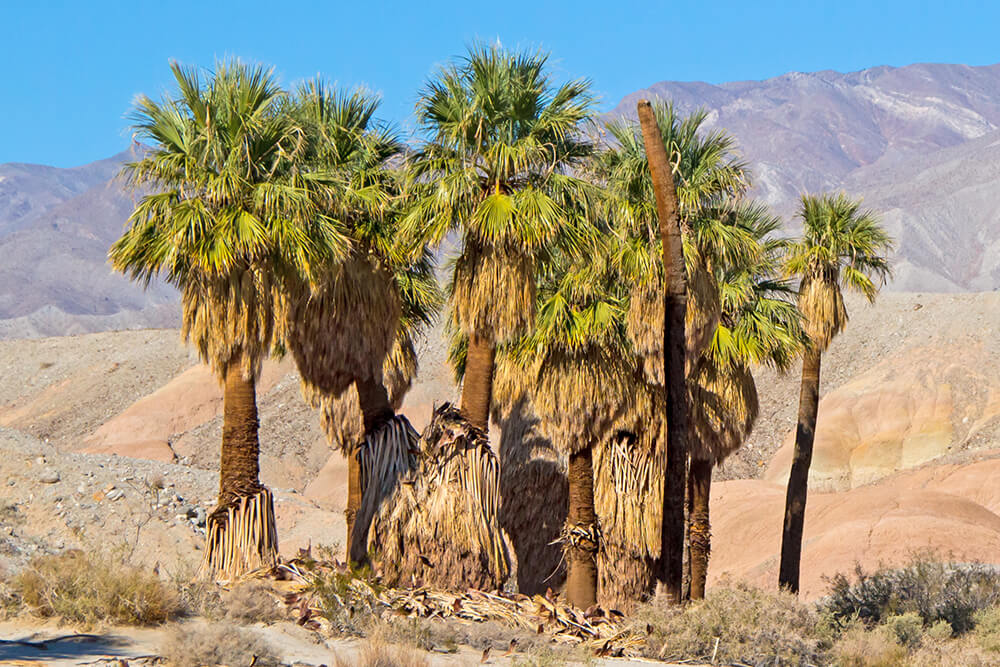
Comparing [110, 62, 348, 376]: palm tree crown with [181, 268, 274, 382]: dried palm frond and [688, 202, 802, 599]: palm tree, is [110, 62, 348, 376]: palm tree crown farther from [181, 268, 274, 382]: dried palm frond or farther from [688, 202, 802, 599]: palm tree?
[688, 202, 802, 599]: palm tree

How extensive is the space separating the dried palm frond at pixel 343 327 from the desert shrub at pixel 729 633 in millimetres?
5511

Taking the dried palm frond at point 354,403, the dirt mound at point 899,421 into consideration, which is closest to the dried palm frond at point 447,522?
the dried palm frond at point 354,403

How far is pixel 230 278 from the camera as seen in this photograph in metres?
14.9

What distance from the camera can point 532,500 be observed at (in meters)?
23.9

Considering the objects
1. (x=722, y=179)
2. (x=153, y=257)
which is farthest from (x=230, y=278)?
(x=722, y=179)

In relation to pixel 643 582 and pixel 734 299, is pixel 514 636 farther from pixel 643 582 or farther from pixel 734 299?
pixel 734 299

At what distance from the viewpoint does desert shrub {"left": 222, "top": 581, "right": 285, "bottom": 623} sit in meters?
12.5

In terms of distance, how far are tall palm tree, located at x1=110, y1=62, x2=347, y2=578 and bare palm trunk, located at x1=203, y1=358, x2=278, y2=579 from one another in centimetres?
1

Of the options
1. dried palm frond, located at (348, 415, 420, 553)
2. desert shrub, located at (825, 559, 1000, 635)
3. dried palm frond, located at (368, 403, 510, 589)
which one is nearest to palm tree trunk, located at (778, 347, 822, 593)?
desert shrub, located at (825, 559, 1000, 635)

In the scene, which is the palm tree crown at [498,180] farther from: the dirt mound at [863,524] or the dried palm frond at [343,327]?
the dirt mound at [863,524]

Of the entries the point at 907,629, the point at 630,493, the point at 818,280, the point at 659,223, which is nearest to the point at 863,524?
the point at 818,280

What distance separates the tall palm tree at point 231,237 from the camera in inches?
583

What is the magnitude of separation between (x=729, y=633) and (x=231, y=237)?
8.19m

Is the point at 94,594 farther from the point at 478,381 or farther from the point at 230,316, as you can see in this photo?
the point at 478,381
